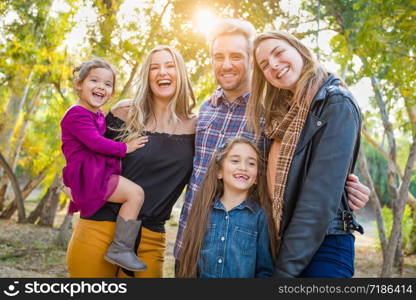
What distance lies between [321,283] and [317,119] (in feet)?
2.69

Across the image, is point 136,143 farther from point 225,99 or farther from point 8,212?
point 8,212

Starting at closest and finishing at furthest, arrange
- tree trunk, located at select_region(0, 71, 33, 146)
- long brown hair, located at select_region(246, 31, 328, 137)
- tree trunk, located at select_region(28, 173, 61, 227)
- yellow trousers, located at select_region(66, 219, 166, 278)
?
long brown hair, located at select_region(246, 31, 328, 137) < yellow trousers, located at select_region(66, 219, 166, 278) < tree trunk, located at select_region(0, 71, 33, 146) < tree trunk, located at select_region(28, 173, 61, 227)

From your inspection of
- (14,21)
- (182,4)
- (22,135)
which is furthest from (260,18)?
(22,135)

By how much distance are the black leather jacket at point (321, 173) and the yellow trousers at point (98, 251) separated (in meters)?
1.08

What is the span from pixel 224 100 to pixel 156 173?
71 cm

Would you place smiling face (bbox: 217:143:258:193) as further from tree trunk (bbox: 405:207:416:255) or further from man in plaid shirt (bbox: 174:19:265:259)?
tree trunk (bbox: 405:207:416:255)

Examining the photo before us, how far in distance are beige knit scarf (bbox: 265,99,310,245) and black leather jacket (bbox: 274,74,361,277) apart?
0.08 metres

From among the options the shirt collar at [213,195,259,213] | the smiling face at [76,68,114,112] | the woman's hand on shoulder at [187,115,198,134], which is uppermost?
the smiling face at [76,68,114,112]

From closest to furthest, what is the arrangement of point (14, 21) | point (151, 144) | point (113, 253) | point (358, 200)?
point (358, 200), point (113, 253), point (151, 144), point (14, 21)

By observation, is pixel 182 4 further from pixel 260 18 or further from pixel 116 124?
pixel 116 124

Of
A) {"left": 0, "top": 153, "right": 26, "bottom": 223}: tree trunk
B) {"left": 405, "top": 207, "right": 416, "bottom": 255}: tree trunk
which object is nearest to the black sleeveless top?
{"left": 0, "top": 153, "right": 26, "bottom": 223}: tree trunk

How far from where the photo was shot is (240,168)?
2695 millimetres

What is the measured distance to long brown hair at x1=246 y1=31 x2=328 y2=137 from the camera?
2346 mm

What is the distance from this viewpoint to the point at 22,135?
11062mm
